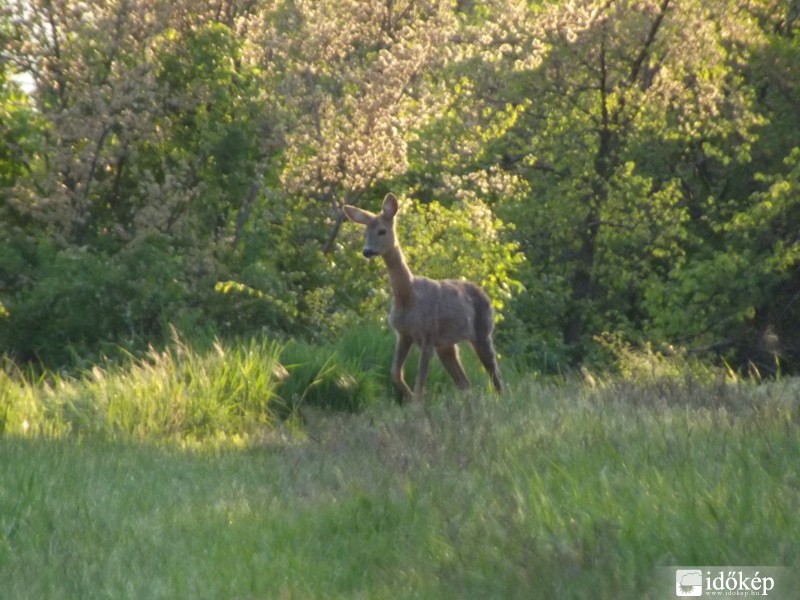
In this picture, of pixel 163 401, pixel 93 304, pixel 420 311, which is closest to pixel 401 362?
pixel 420 311

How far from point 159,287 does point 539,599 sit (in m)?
12.3

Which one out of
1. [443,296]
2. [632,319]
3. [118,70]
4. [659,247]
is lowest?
[632,319]

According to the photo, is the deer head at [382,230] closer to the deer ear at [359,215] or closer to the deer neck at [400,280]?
the deer ear at [359,215]

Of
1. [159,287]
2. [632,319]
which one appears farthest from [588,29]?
[159,287]

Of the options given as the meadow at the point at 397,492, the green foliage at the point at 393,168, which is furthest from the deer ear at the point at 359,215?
the meadow at the point at 397,492

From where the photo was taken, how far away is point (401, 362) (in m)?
15.2

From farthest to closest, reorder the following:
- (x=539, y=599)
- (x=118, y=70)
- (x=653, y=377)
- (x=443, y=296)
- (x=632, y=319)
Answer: (x=632, y=319), (x=118, y=70), (x=443, y=296), (x=653, y=377), (x=539, y=599)

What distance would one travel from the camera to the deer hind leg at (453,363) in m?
15.6

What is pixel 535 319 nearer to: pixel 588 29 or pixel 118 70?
pixel 588 29

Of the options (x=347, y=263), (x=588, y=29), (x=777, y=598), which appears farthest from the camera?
(x=588, y=29)

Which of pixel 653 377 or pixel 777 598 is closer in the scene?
pixel 777 598

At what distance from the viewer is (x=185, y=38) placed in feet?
65.4

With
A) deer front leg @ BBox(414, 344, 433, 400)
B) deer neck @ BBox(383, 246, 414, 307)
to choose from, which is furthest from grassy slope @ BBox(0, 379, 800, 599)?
deer neck @ BBox(383, 246, 414, 307)

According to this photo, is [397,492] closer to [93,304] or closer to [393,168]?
[93,304]
